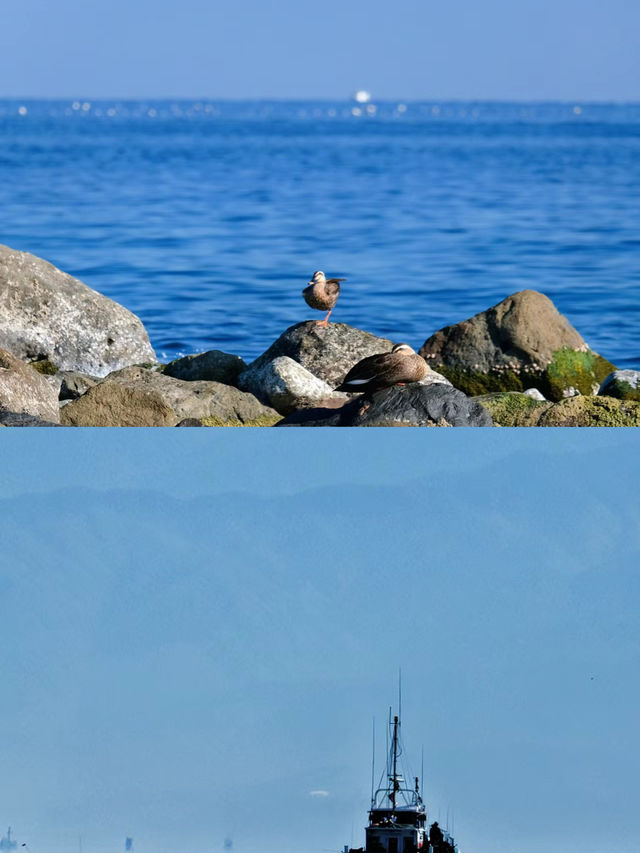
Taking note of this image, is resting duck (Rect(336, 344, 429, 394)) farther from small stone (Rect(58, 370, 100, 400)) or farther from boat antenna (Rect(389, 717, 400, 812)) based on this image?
small stone (Rect(58, 370, 100, 400))

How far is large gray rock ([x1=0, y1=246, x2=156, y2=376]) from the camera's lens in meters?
10.4

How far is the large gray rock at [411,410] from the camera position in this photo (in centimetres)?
727

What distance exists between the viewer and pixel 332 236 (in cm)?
2434

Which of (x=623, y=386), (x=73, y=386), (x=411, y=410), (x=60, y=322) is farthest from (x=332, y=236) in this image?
(x=411, y=410)

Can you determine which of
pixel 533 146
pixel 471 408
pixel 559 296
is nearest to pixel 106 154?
pixel 533 146

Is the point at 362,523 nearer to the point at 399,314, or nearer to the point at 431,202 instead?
the point at 399,314

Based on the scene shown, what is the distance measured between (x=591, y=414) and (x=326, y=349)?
2.11 m

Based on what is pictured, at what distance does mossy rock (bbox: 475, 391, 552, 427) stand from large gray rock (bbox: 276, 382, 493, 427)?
0.83ft

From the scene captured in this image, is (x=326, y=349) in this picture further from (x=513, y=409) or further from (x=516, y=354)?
(x=513, y=409)

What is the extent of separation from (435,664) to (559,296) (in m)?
12.3

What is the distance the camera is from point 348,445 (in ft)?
23.0

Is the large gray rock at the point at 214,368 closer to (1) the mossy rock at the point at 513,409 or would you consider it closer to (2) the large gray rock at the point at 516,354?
(2) the large gray rock at the point at 516,354

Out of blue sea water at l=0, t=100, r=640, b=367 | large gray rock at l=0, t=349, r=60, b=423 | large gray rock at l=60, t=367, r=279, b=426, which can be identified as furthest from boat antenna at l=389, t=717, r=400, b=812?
blue sea water at l=0, t=100, r=640, b=367

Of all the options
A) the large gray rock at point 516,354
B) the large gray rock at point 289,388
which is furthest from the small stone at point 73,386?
the large gray rock at point 516,354
